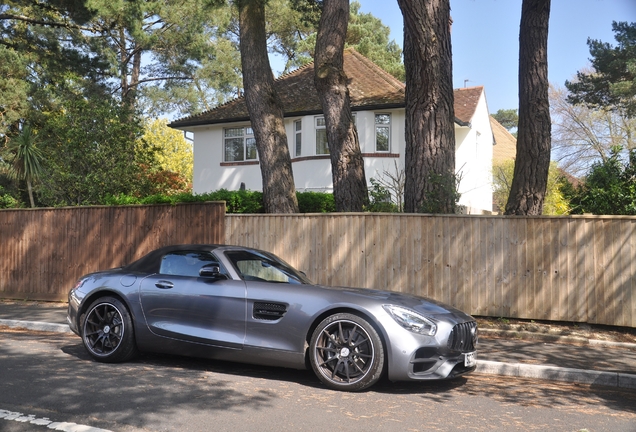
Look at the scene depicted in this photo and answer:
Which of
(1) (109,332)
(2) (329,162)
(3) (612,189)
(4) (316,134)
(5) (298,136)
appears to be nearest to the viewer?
(1) (109,332)

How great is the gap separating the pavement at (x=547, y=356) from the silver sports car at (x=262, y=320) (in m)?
1.20

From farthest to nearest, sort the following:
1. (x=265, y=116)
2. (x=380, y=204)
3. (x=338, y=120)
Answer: (x=265, y=116)
(x=338, y=120)
(x=380, y=204)

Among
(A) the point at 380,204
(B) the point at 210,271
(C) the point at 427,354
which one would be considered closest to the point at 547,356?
(C) the point at 427,354

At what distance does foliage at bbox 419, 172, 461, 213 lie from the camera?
1199cm

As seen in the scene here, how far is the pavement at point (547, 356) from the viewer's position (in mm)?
7289

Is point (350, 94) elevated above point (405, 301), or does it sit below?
above

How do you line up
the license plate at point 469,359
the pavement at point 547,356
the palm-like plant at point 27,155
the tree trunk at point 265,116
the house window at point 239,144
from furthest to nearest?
the house window at point 239,144 < the palm-like plant at point 27,155 < the tree trunk at point 265,116 < the pavement at point 547,356 < the license plate at point 469,359

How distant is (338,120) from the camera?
45.3 feet

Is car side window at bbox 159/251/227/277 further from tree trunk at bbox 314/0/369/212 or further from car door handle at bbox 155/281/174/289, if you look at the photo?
tree trunk at bbox 314/0/369/212

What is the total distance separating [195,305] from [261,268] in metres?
0.87

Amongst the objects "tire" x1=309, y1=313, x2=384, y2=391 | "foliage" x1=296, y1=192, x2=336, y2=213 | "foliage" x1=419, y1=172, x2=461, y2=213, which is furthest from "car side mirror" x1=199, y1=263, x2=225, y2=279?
"foliage" x1=296, y1=192, x2=336, y2=213

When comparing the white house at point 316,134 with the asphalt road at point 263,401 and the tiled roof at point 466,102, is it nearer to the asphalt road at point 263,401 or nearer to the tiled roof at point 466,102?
the tiled roof at point 466,102

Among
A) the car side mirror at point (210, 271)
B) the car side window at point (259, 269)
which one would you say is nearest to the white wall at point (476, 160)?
the car side window at point (259, 269)

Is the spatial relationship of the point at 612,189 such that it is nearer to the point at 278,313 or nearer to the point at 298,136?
the point at 278,313
